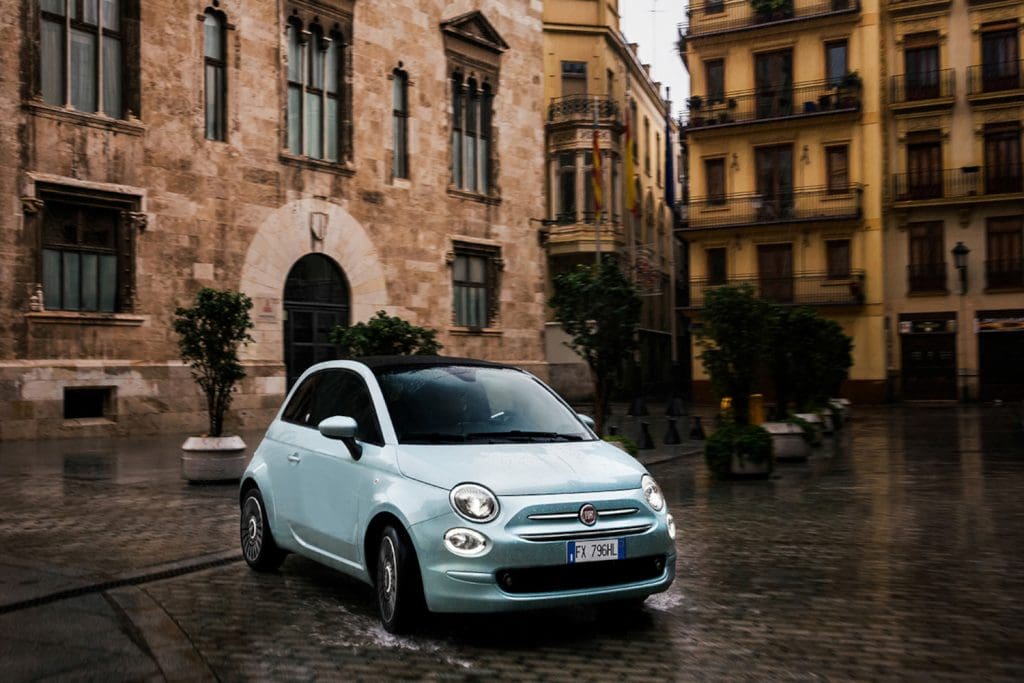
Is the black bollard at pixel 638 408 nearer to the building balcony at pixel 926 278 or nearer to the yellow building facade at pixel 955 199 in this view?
the yellow building facade at pixel 955 199

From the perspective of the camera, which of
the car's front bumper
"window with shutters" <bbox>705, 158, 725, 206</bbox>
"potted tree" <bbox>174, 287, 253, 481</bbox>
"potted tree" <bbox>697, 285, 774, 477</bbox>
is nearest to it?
A: the car's front bumper

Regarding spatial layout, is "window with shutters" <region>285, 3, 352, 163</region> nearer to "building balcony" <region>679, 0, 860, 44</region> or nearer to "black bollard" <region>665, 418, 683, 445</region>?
"black bollard" <region>665, 418, 683, 445</region>

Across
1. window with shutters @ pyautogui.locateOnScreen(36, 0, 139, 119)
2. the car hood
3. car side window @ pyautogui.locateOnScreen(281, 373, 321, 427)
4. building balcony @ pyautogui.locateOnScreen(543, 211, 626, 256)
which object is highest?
window with shutters @ pyautogui.locateOnScreen(36, 0, 139, 119)

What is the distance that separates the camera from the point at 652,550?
6.18 meters

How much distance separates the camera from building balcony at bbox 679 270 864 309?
42062 mm

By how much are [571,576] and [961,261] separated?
127 ft

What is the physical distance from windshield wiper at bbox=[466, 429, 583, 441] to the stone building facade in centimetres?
1494

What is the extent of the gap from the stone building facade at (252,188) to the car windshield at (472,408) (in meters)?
14.3

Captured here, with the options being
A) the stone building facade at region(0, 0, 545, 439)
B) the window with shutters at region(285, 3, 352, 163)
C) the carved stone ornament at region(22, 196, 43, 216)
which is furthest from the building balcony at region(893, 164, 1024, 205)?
the carved stone ornament at region(22, 196, 43, 216)

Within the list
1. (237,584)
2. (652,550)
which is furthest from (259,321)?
(652,550)

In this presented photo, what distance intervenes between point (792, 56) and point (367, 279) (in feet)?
81.6

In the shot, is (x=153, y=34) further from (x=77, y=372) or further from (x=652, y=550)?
(x=652, y=550)

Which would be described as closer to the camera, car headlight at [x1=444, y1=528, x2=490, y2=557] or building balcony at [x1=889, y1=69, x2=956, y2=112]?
car headlight at [x1=444, y1=528, x2=490, y2=557]

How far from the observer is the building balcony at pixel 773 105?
4272cm
